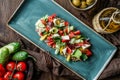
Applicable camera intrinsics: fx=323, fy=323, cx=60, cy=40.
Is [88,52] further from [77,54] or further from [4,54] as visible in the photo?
[4,54]

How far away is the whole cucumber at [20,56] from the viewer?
1652 millimetres

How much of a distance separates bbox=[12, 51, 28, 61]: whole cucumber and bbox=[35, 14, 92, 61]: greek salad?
123mm

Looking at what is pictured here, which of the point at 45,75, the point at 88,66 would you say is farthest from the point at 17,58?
the point at 88,66

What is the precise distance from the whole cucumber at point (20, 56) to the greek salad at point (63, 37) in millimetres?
123

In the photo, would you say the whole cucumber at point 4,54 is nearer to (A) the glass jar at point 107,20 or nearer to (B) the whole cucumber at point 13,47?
(B) the whole cucumber at point 13,47

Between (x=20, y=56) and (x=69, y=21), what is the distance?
0.32 metres

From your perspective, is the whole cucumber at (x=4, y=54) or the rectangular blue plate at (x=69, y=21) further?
the rectangular blue plate at (x=69, y=21)

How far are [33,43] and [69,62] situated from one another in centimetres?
22

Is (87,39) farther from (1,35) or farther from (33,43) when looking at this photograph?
(1,35)

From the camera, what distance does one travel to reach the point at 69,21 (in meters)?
1.72

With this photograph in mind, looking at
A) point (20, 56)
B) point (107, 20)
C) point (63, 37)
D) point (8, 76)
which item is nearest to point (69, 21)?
point (63, 37)

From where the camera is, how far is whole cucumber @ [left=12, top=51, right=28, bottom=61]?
1652 mm

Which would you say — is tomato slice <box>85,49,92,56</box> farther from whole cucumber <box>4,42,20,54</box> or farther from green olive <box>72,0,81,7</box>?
whole cucumber <box>4,42,20,54</box>

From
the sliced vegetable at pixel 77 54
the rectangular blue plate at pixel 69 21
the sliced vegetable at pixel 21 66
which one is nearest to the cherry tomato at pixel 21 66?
the sliced vegetable at pixel 21 66
